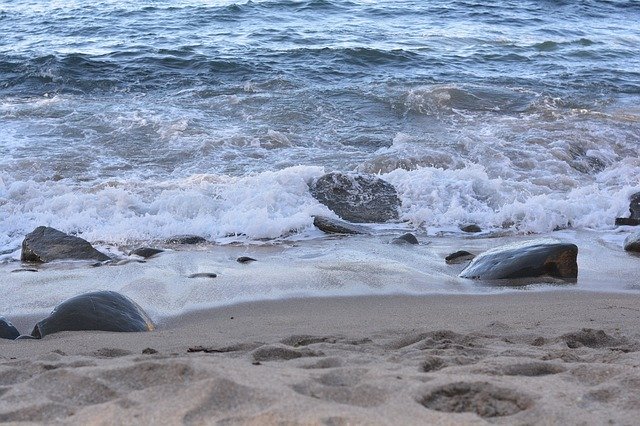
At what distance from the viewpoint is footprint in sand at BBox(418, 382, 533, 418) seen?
2502 millimetres

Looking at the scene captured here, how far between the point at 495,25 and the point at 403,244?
13.4m

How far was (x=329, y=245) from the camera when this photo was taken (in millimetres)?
6668

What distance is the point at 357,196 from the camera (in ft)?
26.1

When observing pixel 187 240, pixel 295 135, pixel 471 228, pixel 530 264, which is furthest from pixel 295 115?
pixel 530 264

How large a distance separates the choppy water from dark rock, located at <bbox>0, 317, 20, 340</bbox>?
8.12 feet

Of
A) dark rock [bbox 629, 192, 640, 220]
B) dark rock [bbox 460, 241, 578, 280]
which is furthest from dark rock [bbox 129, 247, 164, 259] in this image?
dark rock [bbox 629, 192, 640, 220]

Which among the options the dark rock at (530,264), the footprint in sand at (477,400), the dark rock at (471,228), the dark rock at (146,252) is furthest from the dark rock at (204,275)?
the footprint in sand at (477,400)

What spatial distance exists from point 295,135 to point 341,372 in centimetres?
757

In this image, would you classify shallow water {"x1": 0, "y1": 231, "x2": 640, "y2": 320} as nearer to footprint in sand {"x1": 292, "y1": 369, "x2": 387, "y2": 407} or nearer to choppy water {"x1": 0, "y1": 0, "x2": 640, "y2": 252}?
choppy water {"x1": 0, "y1": 0, "x2": 640, "y2": 252}

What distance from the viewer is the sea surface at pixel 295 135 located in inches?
246

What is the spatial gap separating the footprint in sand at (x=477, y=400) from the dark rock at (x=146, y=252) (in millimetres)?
4084

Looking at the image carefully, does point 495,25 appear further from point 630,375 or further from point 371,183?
point 630,375

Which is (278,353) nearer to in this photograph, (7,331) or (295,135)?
(7,331)

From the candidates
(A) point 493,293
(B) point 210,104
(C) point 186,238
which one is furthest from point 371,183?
(B) point 210,104
